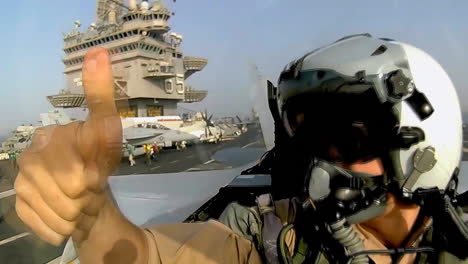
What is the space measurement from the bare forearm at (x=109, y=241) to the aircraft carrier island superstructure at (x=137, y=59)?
225 millimetres

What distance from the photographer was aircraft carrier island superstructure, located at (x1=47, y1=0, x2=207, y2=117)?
599 mm

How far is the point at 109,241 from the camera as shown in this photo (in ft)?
2.49

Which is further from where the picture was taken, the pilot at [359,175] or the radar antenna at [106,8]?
the pilot at [359,175]

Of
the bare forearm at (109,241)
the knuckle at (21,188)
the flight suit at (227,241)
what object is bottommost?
the flight suit at (227,241)

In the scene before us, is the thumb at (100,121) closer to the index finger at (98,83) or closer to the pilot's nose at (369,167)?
the index finger at (98,83)

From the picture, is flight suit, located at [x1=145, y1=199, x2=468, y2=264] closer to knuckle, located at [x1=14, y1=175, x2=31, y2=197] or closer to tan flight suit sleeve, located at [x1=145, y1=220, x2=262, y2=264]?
tan flight suit sleeve, located at [x1=145, y1=220, x2=262, y2=264]

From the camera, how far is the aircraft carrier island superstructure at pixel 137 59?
599 mm

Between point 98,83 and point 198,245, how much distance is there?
1.93ft

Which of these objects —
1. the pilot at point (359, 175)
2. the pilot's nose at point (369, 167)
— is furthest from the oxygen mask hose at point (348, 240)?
the pilot's nose at point (369, 167)

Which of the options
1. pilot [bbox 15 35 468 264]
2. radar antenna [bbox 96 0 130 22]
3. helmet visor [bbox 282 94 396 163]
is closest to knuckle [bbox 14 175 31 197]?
pilot [bbox 15 35 468 264]

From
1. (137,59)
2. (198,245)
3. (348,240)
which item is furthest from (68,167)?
(348,240)

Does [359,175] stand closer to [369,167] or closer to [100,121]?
[369,167]

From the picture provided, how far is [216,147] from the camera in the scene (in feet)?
8.46

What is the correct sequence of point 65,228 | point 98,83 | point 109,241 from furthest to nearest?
point 109,241 → point 65,228 → point 98,83
